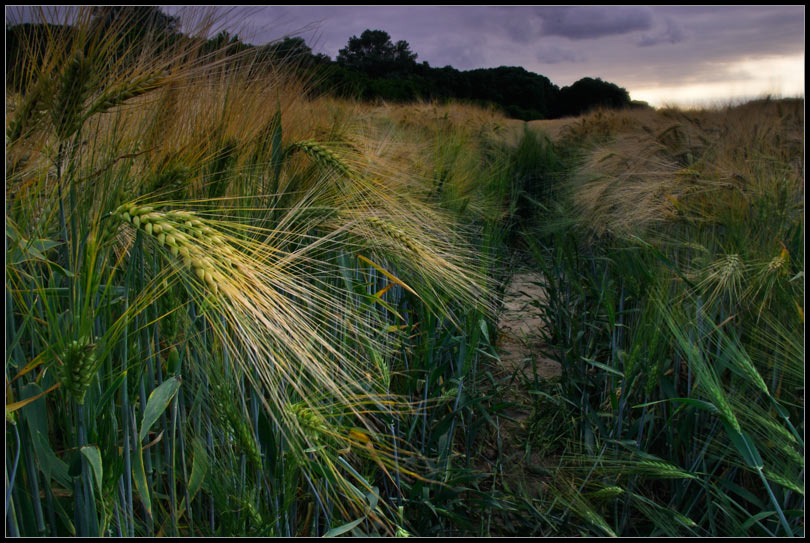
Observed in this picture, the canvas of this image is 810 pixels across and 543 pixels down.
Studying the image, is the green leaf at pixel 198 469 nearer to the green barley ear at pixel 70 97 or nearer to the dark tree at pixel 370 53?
the green barley ear at pixel 70 97

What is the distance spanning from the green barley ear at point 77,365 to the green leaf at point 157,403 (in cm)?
13

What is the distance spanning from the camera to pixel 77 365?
658mm

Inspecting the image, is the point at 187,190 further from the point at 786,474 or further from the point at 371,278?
the point at 786,474

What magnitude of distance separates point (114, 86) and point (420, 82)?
9.66 m

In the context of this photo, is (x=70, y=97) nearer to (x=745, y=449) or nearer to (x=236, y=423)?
(x=236, y=423)

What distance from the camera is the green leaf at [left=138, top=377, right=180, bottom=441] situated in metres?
0.77

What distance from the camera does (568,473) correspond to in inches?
63.1

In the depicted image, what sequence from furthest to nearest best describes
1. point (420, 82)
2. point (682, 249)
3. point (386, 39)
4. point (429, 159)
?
point (420, 82)
point (386, 39)
point (429, 159)
point (682, 249)

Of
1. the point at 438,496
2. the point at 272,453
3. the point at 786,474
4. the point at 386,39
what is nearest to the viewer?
the point at 272,453

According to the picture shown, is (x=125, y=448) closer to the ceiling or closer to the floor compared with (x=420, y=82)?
closer to the floor

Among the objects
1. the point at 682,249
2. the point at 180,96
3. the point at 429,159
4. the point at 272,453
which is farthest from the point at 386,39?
the point at 272,453

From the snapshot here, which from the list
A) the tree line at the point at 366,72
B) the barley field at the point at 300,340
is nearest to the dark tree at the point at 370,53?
the tree line at the point at 366,72

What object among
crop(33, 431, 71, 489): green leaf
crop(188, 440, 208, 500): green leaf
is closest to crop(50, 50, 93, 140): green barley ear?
crop(33, 431, 71, 489): green leaf

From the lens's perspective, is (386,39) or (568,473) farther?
(386,39)
